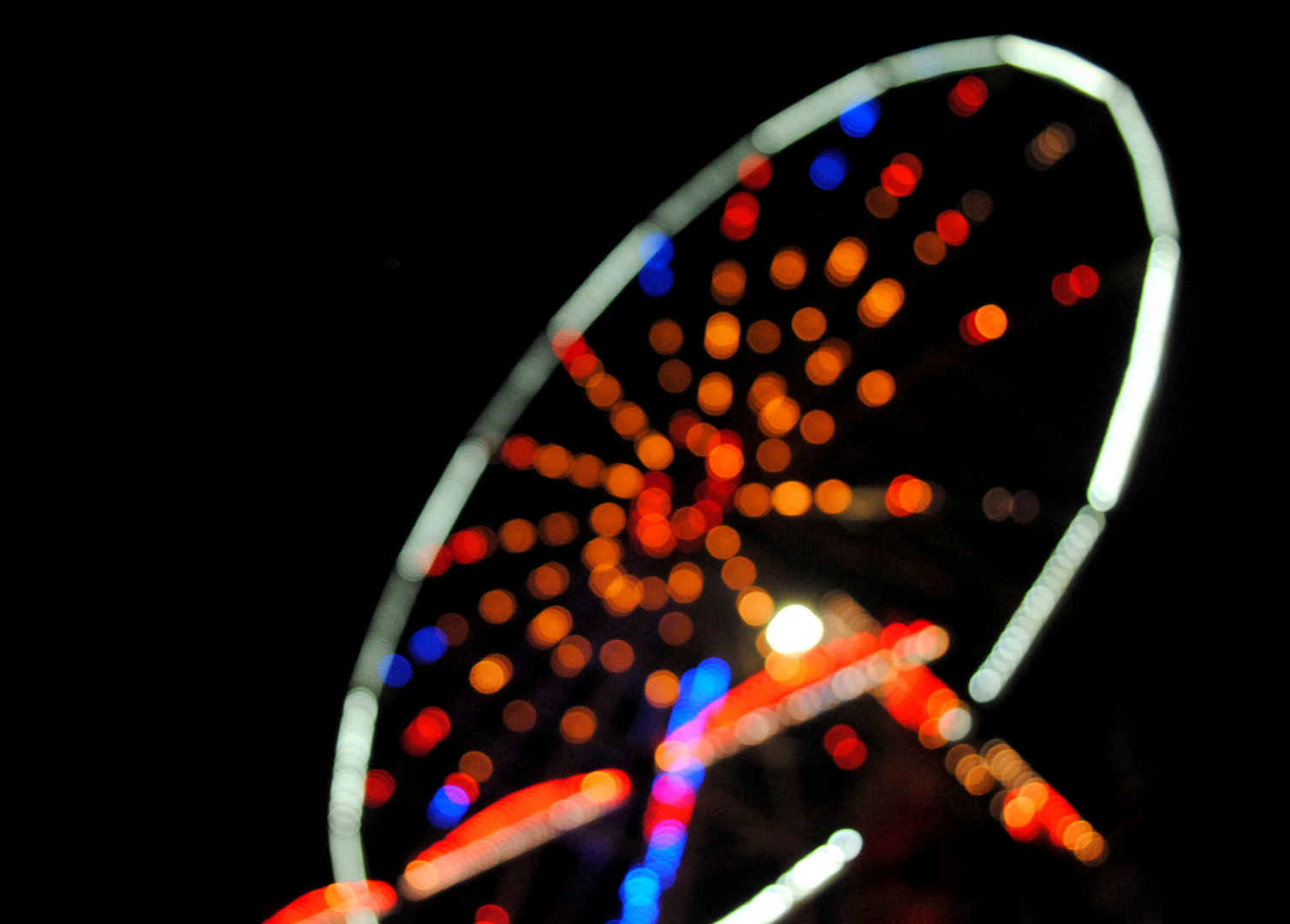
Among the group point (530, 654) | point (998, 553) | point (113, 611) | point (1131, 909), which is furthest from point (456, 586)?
point (1131, 909)

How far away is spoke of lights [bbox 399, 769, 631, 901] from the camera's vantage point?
48.1 inches

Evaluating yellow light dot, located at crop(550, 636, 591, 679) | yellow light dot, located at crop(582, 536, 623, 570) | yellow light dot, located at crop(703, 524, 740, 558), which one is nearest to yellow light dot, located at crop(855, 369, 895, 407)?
yellow light dot, located at crop(703, 524, 740, 558)

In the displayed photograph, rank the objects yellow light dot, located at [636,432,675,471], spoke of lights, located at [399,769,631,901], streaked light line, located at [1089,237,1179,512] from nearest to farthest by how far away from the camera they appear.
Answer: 1. streaked light line, located at [1089,237,1179,512]
2. spoke of lights, located at [399,769,631,901]
3. yellow light dot, located at [636,432,675,471]

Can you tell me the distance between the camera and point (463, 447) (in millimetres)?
1322

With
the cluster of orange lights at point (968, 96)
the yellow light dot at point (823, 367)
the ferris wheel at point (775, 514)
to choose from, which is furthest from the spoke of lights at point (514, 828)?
the cluster of orange lights at point (968, 96)

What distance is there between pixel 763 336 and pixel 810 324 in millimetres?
64

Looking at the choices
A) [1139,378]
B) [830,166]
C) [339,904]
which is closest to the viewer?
[1139,378]

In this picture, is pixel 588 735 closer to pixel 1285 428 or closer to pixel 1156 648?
pixel 1156 648

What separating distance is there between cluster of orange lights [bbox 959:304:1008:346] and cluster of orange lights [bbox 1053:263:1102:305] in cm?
8

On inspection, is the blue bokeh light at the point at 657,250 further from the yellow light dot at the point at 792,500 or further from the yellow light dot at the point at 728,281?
the yellow light dot at the point at 792,500

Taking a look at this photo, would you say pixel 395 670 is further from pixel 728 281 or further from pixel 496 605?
pixel 728 281

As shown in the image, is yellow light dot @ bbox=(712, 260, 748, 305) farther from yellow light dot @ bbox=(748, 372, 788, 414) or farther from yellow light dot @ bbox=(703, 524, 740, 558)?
yellow light dot @ bbox=(703, 524, 740, 558)

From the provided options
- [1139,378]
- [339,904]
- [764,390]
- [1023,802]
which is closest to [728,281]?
[764,390]

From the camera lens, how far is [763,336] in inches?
51.6
